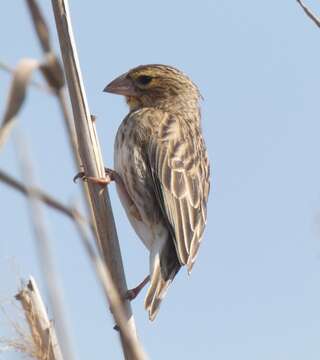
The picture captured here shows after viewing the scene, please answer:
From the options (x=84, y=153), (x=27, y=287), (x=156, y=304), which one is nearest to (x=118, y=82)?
(x=156, y=304)

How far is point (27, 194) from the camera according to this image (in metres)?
1.03

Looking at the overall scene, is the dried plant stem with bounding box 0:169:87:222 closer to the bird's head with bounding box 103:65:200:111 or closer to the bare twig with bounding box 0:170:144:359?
the bare twig with bounding box 0:170:144:359

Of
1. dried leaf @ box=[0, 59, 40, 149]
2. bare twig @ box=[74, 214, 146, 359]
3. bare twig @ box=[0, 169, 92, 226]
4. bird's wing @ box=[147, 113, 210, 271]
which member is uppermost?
bird's wing @ box=[147, 113, 210, 271]

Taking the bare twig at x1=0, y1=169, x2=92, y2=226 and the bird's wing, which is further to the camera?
the bird's wing

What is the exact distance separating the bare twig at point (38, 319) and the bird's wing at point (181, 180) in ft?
4.65

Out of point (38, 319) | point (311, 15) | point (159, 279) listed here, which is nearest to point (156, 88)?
point (159, 279)

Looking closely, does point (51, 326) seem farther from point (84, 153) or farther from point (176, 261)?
point (176, 261)

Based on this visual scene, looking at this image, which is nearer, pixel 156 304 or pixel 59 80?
pixel 59 80

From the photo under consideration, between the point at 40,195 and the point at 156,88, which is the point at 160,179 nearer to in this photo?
the point at 156,88

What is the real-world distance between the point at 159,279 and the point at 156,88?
2.04 m

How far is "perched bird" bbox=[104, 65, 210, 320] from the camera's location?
366 centimetres

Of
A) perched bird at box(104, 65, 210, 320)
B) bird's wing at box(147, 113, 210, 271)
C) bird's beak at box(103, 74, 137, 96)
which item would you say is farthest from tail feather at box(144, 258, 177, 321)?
bird's beak at box(103, 74, 137, 96)

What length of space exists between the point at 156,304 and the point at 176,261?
0.46 metres

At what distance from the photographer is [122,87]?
16.2 ft
